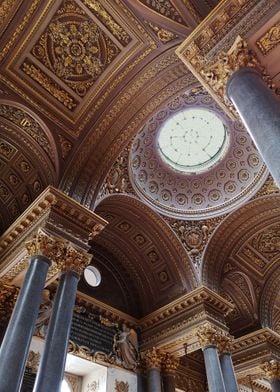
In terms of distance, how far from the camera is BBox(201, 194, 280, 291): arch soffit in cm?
1078

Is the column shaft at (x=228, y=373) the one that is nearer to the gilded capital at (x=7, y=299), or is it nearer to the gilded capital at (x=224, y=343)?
the gilded capital at (x=224, y=343)

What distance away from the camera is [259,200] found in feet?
35.0

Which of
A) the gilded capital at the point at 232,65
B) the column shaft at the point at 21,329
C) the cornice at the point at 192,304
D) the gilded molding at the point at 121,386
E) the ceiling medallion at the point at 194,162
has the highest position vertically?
the ceiling medallion at the point at 194,162

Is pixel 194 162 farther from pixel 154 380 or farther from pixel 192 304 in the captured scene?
pixel 154 380

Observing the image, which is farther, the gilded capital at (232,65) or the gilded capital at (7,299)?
the gilded capital at (7,299)

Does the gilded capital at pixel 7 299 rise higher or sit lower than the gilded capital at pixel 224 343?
lower

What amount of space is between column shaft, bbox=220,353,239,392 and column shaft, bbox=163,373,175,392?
1.49 m

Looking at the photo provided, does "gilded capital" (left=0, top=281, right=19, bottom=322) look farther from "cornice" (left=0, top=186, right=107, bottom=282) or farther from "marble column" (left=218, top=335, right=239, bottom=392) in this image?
"marble column" (left=218, top=335, right=239, bottom=392)

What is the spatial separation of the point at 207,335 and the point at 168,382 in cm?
186

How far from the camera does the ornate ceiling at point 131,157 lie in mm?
7238

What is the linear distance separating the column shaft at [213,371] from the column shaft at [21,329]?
490 cm

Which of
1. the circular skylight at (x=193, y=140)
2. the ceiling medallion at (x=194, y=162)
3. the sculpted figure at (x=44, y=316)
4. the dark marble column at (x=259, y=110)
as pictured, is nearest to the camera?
the dark marble column at (x=259, y=110)

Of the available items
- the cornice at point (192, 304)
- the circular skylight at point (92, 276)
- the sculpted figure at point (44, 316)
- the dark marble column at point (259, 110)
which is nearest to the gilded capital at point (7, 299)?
the sculpted figure at point (44, 316)

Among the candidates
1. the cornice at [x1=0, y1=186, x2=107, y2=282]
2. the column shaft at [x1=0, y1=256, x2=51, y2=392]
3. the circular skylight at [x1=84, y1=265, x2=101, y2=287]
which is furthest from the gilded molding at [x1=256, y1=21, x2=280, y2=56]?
the circular skylight at [x1=84, y1=265, x2=101, y2=287]
